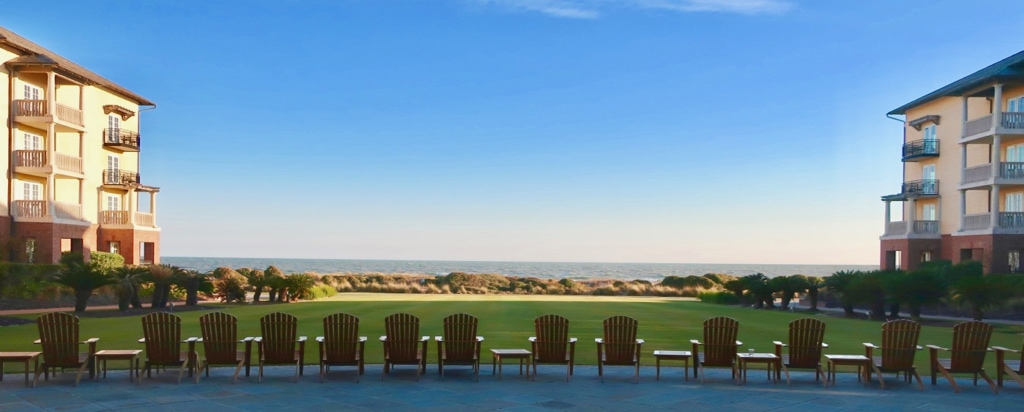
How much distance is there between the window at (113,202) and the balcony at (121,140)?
3.01 metres

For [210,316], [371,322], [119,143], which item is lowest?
[371,322]

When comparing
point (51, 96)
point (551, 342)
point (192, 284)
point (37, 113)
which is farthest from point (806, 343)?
point (37, 113)

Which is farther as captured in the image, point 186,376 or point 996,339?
point 996,339

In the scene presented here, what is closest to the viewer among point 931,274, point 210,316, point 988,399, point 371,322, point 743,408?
point 743,408

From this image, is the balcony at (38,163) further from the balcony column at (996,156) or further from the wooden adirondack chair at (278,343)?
the balcony column at (996,156)

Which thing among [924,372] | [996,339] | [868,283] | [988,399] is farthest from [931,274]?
[988,399]

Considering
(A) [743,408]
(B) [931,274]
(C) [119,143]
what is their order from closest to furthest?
(A) [743,408] → (B) [931,274] → (C) [119,143]

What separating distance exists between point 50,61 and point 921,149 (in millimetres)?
47341

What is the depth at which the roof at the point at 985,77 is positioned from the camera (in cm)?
3572

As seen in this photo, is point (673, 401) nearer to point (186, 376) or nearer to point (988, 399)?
point (988, 399)

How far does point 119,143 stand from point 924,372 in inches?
1787

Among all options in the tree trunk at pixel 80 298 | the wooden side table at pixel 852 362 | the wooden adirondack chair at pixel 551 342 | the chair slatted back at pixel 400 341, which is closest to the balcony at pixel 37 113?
the tree trunk at pixel 80 298

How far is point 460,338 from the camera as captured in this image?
11.7m

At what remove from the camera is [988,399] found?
10.1 m
